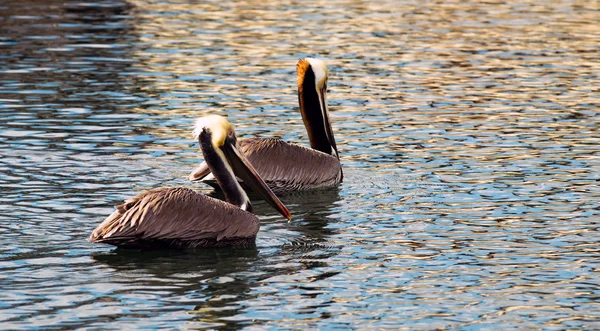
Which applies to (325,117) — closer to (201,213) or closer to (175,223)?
(201,213)

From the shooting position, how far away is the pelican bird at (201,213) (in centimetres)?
974

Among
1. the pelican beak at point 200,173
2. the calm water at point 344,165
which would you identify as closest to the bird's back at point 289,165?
the calm water at point 344,165

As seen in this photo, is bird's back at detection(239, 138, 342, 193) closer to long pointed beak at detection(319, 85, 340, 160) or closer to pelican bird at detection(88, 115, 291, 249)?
long pointed beak at detection(319, 85, 340, 160)

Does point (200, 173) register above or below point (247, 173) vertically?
below

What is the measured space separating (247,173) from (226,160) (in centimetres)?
30

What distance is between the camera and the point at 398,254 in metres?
10.1

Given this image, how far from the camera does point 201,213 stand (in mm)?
10117

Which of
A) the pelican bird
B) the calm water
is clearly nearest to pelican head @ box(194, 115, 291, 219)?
the pelican bird

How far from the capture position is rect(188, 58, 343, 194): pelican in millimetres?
12641

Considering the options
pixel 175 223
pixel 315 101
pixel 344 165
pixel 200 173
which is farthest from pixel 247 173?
pixel 344 165

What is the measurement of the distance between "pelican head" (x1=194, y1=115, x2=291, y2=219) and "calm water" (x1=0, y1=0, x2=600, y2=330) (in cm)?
36

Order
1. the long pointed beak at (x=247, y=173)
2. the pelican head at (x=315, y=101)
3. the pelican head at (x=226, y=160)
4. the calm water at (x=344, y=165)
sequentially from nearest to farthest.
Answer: the calm water at (x=344, y=165) → the pelican head at (x=226, y=160) → the long pointed beak at (x=247, y=173) → the pelican head at (x=315, y=101)

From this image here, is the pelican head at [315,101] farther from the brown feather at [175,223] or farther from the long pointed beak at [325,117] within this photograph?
the brown feather at [175,223]

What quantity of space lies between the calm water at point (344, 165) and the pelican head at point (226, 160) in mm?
362
